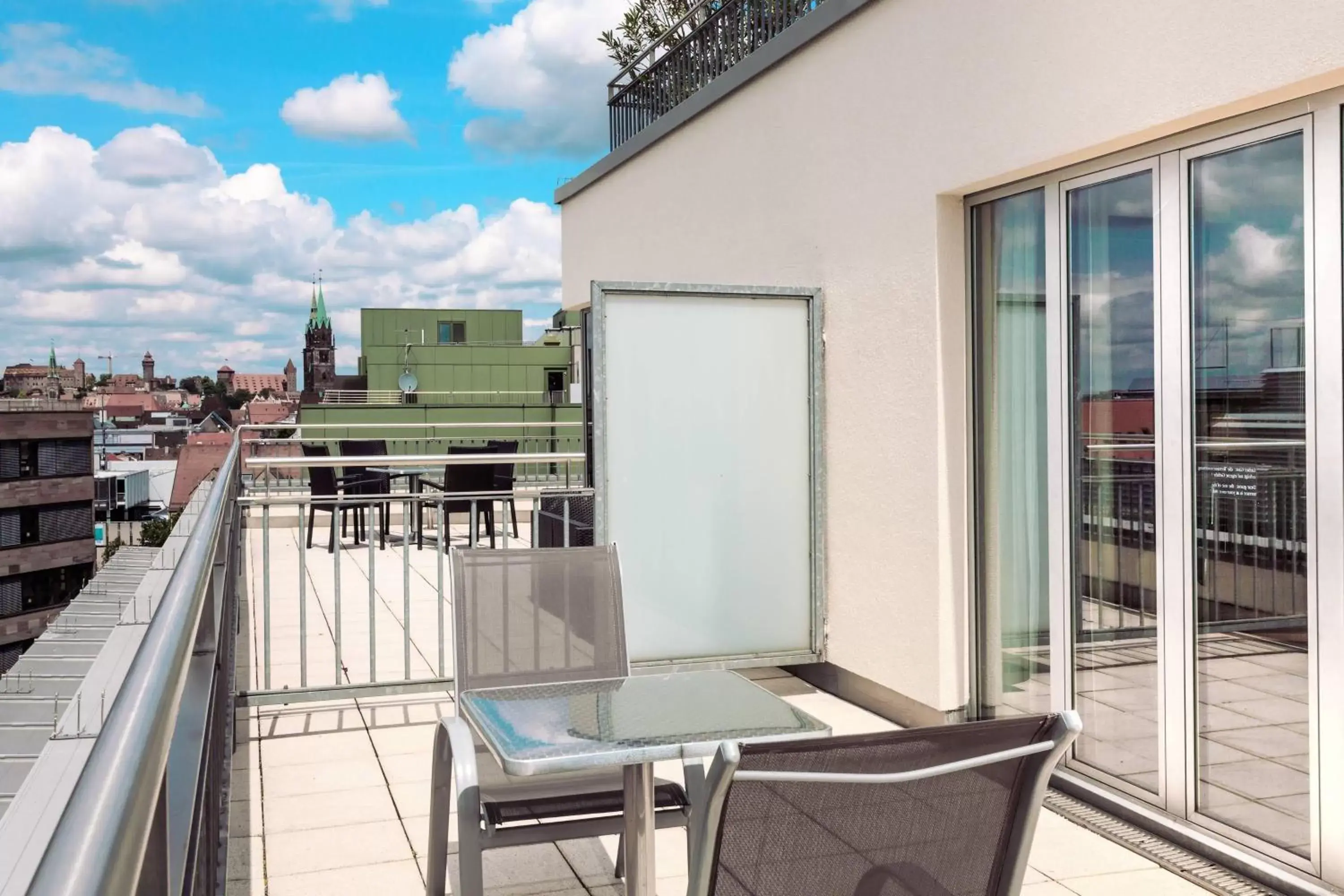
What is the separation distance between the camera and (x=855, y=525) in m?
4.99

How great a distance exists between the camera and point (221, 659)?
115 inches

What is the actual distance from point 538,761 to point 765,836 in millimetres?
695

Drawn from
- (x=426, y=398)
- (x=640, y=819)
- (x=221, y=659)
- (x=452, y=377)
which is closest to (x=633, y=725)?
(x=640, y=819)

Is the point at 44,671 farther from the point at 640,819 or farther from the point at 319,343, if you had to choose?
the point at 319,343

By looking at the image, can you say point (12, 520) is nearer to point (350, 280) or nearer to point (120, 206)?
point (350, 280)

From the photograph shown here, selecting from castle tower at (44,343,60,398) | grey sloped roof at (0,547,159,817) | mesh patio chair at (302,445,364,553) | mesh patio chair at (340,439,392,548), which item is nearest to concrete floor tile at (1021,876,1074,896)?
grey sloped roof at (0,547,159,817)

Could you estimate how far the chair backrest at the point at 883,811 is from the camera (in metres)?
1.48

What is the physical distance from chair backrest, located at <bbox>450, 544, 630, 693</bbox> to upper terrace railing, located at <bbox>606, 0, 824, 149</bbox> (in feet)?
10.3

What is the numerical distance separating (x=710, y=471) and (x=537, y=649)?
6.31ft

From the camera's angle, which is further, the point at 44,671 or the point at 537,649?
the point at 44,671

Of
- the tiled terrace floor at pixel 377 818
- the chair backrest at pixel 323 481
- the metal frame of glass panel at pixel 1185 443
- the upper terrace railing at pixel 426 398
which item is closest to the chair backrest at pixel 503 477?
the chair backrest at pixel 323 481

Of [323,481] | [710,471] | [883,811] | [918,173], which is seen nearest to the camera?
[883,811]

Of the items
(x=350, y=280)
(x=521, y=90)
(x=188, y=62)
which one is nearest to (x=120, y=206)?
(x=188, y=62)

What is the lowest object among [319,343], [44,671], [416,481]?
[44,671]
